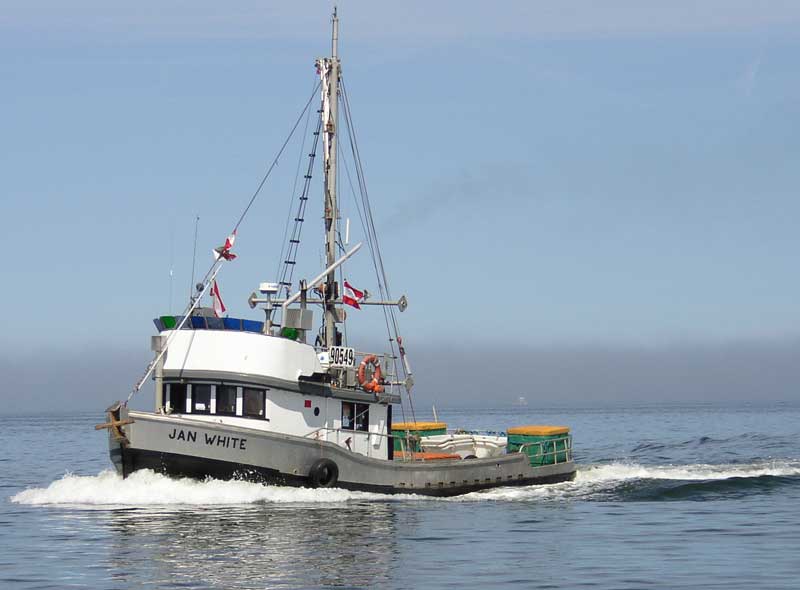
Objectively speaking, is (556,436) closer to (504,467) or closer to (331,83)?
(504,467)

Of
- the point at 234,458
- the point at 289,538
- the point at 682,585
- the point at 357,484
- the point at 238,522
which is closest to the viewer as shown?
the point at 682,585

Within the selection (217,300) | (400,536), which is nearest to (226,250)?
(217,300)

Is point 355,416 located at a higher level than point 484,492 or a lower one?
higher

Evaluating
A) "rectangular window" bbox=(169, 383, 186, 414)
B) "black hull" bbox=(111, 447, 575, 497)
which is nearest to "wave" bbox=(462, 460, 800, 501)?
"black hull" bbox=(111, 447, 575, 497)

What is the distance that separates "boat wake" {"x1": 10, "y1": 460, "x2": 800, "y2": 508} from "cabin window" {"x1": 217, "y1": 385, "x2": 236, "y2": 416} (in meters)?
2.12

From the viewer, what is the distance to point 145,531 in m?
25.9

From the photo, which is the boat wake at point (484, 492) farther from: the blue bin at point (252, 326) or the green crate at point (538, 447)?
the blue bin at point (252, 326)

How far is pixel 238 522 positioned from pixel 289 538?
2427 millimetres

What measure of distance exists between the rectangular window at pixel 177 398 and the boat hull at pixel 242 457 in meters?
1.82

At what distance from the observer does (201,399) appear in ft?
102

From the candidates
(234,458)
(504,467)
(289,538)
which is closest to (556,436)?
(504,467)

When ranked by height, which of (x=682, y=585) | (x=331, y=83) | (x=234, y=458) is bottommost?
A: (x=682, y=585)

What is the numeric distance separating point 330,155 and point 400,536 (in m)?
14.1

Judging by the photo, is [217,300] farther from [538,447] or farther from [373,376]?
[538,447]
